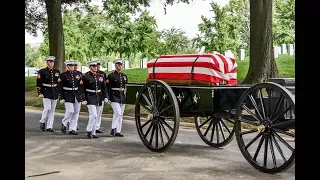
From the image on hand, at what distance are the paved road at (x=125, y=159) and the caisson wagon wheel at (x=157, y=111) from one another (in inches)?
3.9

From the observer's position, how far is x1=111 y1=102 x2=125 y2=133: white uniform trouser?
376 cm

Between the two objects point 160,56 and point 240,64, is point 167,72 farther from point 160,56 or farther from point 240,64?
point 240,64

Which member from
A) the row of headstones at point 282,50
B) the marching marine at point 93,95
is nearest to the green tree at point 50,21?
the marching marine at point 93,95

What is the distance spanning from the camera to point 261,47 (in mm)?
3301

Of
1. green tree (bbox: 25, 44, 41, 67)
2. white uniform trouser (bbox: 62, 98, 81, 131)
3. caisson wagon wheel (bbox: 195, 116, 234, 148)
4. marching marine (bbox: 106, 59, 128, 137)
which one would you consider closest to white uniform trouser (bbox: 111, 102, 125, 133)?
marching marine (bbox: 106, 59, 128, 137)

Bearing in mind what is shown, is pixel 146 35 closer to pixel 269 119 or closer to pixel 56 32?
pixel 56 32

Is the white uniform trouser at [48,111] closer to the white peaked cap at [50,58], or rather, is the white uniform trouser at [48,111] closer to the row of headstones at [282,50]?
the white peaked cap at [50,58]

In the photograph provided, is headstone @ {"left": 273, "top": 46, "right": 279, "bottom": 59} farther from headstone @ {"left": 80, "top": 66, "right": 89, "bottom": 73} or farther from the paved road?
headstone @ {"left": 80, "top": 66, "right": 89, "bottom": 73}

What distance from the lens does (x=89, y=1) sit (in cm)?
365

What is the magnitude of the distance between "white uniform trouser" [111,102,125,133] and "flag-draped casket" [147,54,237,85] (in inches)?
19.6

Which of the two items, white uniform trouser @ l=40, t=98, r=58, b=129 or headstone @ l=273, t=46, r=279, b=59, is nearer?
headstone @ l=273, t=46, r=279, b=59

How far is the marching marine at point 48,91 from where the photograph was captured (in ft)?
11.6

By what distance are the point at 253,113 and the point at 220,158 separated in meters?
0.59
